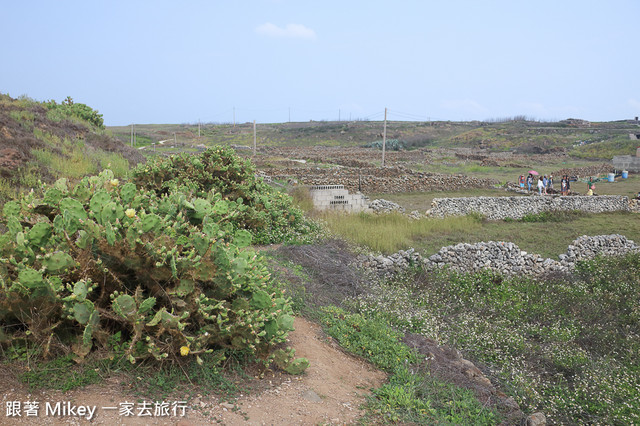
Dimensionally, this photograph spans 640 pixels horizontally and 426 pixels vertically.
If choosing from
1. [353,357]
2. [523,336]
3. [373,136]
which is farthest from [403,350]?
[373,136]

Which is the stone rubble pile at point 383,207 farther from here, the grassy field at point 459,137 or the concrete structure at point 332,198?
the grassy field at point 459,137

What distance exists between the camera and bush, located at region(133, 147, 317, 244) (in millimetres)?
8531

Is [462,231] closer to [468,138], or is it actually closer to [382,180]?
[382,180]

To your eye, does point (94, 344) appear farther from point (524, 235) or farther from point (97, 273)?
point (524, 235)

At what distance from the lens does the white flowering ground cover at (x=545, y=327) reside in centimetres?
516

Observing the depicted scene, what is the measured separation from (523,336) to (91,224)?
6266 mm

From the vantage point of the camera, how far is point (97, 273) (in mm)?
3506

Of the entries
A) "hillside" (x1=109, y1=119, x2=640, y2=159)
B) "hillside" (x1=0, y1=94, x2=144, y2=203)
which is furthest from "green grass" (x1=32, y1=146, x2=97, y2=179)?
"hillside" (x1=109, y1=119, x2=640, y2=159)

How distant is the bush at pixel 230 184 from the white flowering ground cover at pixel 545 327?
94.4 inches

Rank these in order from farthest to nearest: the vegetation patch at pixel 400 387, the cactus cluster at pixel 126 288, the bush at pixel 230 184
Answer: the bush at pixel 230 184 < the vegetation patch at pixel 400 387 < the cactus cluster at pixel 126 288

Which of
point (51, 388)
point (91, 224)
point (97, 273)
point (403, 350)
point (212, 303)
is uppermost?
point (91, 224)

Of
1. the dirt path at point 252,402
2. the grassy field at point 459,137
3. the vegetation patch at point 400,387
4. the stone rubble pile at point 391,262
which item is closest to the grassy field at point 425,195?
the stone rubble pile at point 391,262

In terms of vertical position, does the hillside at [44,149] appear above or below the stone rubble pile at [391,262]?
above

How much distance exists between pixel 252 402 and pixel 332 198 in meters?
12.8
